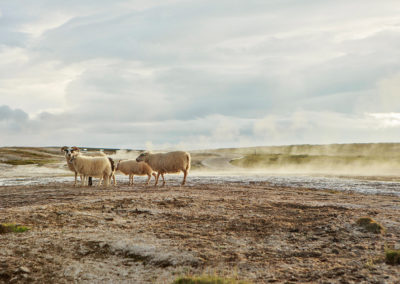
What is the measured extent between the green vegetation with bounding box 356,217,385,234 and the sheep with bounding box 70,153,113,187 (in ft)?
65.1

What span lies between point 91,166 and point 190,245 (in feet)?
62.5

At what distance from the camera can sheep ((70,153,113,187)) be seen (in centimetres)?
2606

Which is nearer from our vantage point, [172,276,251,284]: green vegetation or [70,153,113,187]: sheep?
[172,276,251,284]: green vegetation

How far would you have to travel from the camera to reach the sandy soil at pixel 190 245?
24.3 ft

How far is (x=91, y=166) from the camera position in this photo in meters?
26.5

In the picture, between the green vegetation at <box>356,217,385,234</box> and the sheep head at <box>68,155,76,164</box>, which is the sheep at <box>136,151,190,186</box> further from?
the green vegetation at <box>356,217,385,234</box>

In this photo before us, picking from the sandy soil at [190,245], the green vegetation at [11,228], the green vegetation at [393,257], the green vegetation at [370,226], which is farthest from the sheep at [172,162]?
the green vegetation at [393,257]

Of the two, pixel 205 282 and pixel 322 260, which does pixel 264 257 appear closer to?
pixel 322 260

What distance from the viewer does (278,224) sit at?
463 inches

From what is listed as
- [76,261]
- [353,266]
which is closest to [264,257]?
[353,266]

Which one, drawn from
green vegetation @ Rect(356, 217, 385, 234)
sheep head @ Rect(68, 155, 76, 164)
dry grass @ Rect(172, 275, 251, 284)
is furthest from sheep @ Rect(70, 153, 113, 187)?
dry grass @ Rect(172, 275, 251, 284)

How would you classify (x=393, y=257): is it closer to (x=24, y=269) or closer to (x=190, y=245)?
(x=190, y=245)

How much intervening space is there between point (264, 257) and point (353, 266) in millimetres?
1897

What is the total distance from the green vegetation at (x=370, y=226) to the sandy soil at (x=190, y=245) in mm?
205
